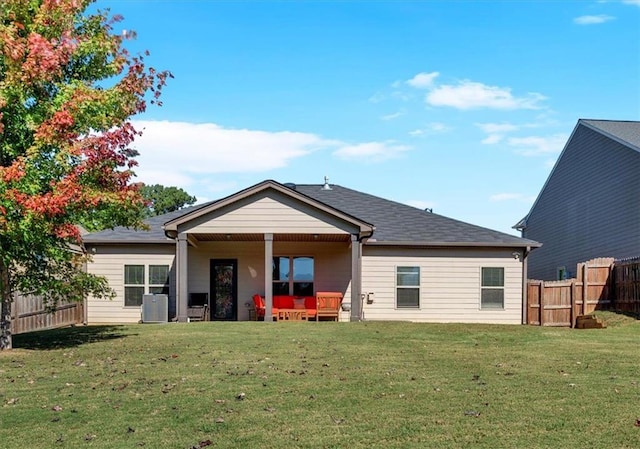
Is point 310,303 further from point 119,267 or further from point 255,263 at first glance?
point 119,267

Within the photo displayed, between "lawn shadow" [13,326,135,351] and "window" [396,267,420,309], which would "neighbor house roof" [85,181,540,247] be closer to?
"window" [396,267,420,309]

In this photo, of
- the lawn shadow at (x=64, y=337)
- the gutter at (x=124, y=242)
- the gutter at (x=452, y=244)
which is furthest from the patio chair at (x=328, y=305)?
the lawn shadow at (x=64, y=337)

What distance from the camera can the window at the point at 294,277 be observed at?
22.6 metres

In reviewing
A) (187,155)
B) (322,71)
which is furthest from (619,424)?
(187,155)

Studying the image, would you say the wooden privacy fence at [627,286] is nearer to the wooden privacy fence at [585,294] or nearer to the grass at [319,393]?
the wooden privacy fence at [585,294]

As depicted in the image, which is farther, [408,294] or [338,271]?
[338,271]

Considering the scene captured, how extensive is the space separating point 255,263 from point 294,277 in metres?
1.42

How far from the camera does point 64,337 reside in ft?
50.0

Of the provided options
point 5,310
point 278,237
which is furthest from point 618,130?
point 5,310

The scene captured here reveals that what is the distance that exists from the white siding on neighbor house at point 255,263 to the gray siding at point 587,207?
11178 millimetres

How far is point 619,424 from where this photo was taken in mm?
6422

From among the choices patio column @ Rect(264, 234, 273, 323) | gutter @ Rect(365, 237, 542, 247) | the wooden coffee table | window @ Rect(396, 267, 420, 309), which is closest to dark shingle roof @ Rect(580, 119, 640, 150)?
gutter @ Rect(365, 237, 542, 247)

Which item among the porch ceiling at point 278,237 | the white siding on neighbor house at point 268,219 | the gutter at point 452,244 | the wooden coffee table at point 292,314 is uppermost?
the white siding on neighbor house at point 268,219

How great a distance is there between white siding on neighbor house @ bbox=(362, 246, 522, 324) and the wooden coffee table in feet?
7.53
